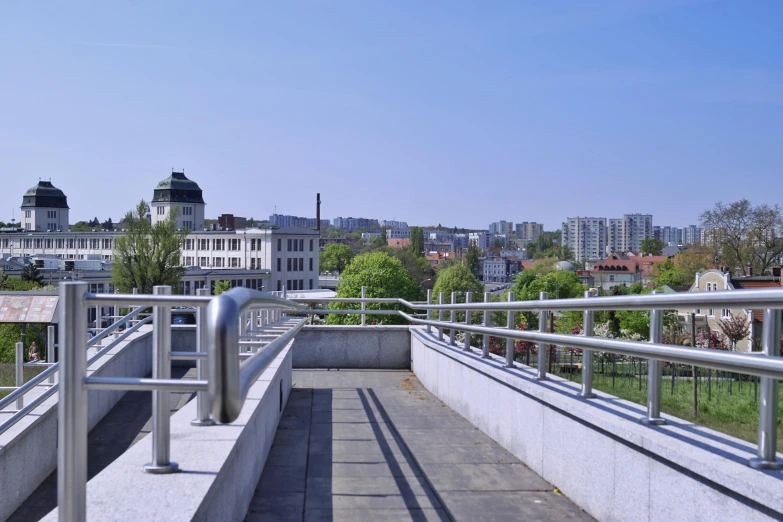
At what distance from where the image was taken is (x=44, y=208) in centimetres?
18700

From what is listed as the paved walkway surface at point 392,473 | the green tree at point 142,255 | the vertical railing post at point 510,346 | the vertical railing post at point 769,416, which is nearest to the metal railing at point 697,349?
the vertical railing post at point 769,416

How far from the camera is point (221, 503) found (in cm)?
405

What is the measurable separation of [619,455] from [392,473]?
7.09 ft

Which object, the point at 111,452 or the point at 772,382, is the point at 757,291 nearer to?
the point at 772,382

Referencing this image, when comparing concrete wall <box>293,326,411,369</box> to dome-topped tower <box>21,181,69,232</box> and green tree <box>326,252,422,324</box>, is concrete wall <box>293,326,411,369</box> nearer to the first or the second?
green tree <box>326,252,422,324</box>

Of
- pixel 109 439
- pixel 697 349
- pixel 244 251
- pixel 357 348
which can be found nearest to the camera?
pixel 697 349

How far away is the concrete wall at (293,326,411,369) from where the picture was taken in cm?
1387

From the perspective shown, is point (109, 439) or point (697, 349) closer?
point (697, 349)

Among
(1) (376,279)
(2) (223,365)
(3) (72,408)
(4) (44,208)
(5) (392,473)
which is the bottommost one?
(1) (376,279)

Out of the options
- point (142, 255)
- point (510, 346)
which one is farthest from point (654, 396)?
point (142, 255)

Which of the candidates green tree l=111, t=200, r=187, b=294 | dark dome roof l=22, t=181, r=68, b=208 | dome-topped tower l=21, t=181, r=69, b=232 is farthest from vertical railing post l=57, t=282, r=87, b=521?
dark dome roof l=22, t=181, r=68, b=208

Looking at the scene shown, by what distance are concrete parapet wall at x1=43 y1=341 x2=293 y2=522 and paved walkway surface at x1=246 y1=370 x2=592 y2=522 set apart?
0.44m

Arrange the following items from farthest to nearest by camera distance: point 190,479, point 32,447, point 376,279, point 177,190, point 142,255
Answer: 1. point 177,190
2. point 376,279
3. point 142,255
4. point 32,447
5. point 190,479

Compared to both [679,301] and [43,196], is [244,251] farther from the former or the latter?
[679,301]
